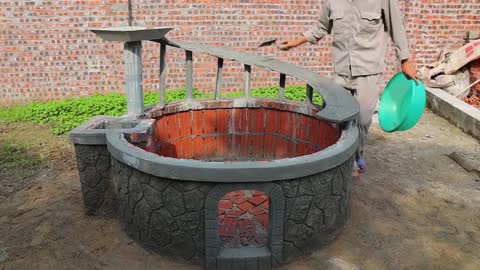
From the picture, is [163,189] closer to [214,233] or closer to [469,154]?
[214,233]

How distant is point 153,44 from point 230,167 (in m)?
5.40

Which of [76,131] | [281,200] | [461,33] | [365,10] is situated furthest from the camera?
[461,33]

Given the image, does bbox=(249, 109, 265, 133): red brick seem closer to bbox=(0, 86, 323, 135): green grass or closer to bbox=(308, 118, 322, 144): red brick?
bbox=(308, 118, 322, 144): red brick

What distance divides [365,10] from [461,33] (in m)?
4.95

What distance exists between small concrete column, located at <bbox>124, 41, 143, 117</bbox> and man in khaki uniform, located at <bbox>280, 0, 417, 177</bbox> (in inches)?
75.7

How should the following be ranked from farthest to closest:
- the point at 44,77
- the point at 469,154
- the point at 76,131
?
the point at 44,77
the point at 469,154
the point at 76,131

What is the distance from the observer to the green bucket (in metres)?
3.94

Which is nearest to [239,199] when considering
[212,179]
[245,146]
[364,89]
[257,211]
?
[257,211]

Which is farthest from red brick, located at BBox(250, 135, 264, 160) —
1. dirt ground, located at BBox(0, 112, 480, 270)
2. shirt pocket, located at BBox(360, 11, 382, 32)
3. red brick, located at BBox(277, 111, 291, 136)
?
shirt pocket, located at BBox(360, 11, 382, 32)

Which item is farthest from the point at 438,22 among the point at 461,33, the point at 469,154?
the point at 469,154

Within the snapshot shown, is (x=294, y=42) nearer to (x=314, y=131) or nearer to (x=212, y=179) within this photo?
(x=314, y=131)

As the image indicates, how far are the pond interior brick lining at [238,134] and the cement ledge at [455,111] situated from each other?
9.27 ft

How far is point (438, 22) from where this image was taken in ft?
26.7

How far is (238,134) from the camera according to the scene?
16.3 ft
